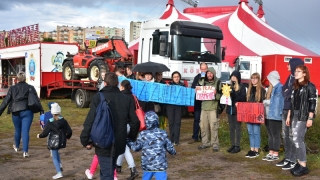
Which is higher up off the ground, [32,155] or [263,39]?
[263,39]

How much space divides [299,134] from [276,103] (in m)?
1.20

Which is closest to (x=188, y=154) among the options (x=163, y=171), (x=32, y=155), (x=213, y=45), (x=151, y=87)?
(x=151, y=87)

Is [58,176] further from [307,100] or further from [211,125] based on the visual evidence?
[307,100]

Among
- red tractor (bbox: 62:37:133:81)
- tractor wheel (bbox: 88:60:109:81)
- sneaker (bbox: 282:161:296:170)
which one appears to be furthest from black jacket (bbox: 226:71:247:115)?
tractor wheel (bbox: 88:60:109:81)

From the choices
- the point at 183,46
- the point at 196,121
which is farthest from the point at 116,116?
the point at 183,46

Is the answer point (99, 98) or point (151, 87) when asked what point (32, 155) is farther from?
point (99, 98)

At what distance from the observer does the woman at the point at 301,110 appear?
6953 mm

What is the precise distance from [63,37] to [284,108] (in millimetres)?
120955

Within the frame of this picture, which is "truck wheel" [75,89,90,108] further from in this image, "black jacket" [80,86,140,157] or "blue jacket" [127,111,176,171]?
"black jacket" [80,86,140,157]

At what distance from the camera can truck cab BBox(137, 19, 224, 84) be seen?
1350 centimetres

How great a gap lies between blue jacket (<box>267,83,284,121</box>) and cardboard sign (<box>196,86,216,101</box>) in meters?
1.43

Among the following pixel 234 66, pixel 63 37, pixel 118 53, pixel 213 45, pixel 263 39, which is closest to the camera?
pixel 213 45

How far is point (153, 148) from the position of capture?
5.25m

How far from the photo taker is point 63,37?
12356 cm
